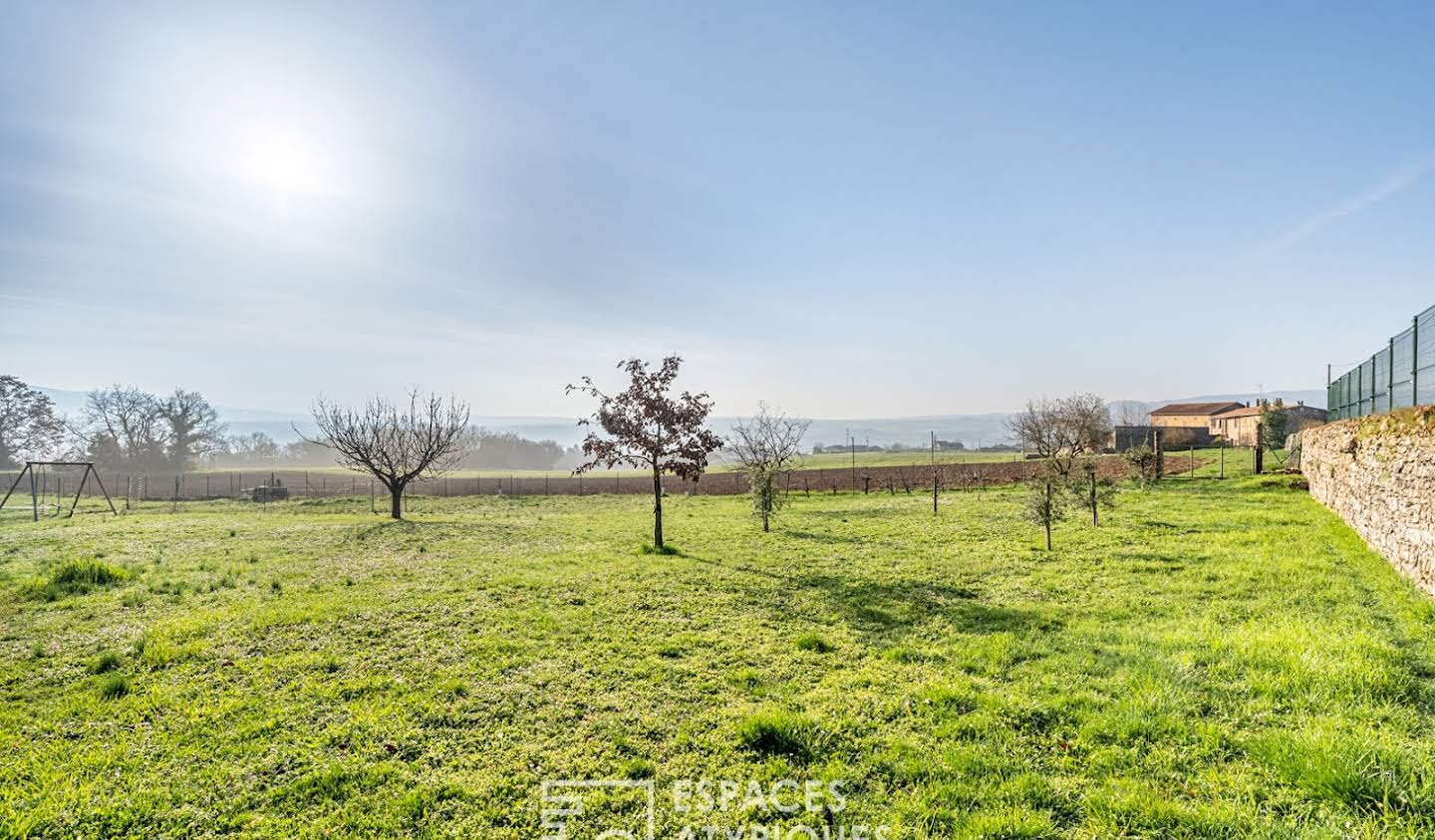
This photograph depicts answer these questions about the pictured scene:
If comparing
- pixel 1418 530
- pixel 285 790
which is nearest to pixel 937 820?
pixel 285 790

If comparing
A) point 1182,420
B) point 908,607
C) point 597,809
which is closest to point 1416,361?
point 908,607

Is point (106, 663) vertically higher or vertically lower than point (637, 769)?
lower

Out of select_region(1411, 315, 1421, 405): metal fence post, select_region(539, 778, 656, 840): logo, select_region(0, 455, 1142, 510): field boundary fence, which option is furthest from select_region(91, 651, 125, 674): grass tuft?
select_region(1411, 315, 1421, 405): metal fence post

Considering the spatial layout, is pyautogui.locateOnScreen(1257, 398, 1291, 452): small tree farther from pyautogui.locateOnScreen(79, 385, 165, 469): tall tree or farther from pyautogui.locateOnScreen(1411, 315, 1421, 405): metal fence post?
pyautogui.locateOnScreen(79, 385, 165, 469): tall tree

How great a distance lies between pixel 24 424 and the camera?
2574 inches

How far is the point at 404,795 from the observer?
4582 millimetres

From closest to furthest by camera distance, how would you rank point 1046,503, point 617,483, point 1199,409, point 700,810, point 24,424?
point 700,810 < point 1046,503 < point 617,483 < point 24,424 < point 1199,409

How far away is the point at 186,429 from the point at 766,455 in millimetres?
82663

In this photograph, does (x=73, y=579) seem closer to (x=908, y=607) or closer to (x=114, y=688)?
(x=114, y=688)

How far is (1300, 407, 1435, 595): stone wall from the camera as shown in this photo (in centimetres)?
895

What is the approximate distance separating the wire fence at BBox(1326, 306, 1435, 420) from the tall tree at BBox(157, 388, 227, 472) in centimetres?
9846

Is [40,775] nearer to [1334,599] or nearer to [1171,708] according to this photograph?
[1171,708]

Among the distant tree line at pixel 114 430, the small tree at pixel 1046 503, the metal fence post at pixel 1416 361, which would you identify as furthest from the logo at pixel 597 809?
the distant tree line at pixel 114 430

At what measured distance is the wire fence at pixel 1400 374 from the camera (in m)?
11.0
